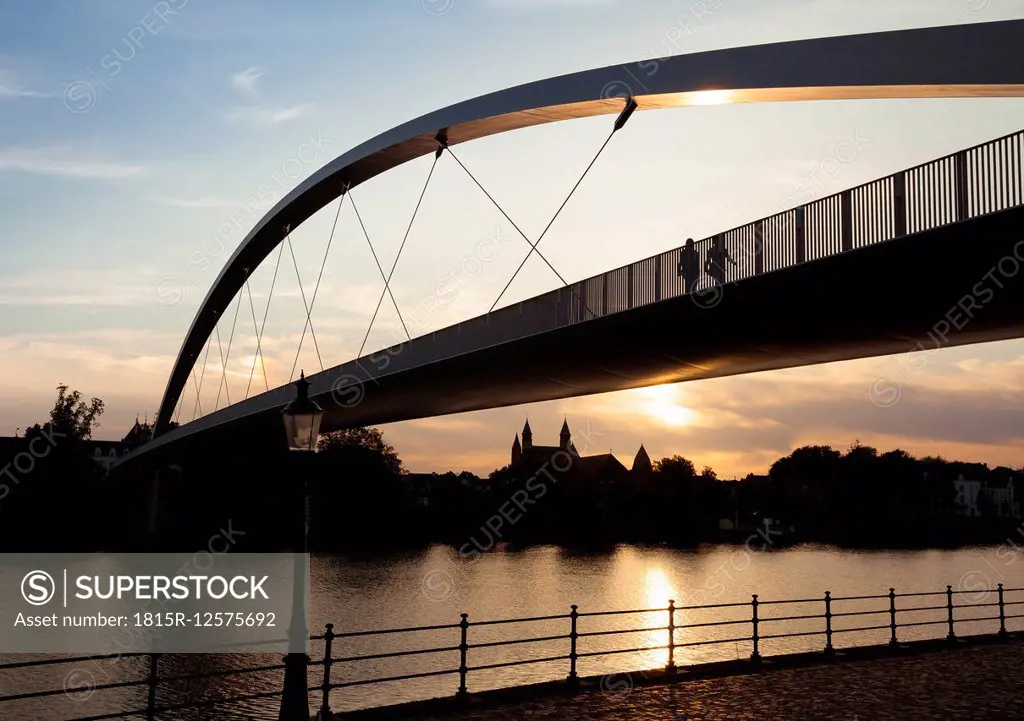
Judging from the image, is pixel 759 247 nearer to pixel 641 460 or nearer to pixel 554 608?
pixel 554 608

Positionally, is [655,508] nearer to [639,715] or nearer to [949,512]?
[949,512]

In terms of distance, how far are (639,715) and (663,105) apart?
10965 mm

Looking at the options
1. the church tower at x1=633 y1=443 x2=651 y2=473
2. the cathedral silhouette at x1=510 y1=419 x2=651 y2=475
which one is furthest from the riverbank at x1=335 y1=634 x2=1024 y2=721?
the church tower at x1=633 y1=443 x2=651 y2=473

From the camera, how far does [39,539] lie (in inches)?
2530

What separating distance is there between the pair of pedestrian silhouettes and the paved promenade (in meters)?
6.45

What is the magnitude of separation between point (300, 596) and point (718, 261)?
394 inches

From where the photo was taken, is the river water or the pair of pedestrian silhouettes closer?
the pair of pedestrian silhouettes

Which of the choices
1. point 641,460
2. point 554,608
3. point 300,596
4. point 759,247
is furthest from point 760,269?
point 641,460

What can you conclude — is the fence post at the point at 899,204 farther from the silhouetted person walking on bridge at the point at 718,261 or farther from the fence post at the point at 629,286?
the fence post at the point at 629,286

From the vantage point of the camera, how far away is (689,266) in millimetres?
18391

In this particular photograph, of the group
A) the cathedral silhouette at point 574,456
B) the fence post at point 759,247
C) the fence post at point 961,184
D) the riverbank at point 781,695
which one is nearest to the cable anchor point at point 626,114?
the fence post at point 759,247

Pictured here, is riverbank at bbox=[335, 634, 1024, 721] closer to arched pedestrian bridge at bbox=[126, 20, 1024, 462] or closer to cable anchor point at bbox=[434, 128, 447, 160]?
arched pedestrian bridge at bbox=[126, 20, 1024, 462]

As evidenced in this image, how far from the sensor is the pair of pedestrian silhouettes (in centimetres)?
1750

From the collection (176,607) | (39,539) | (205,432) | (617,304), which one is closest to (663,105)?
(617,304)
